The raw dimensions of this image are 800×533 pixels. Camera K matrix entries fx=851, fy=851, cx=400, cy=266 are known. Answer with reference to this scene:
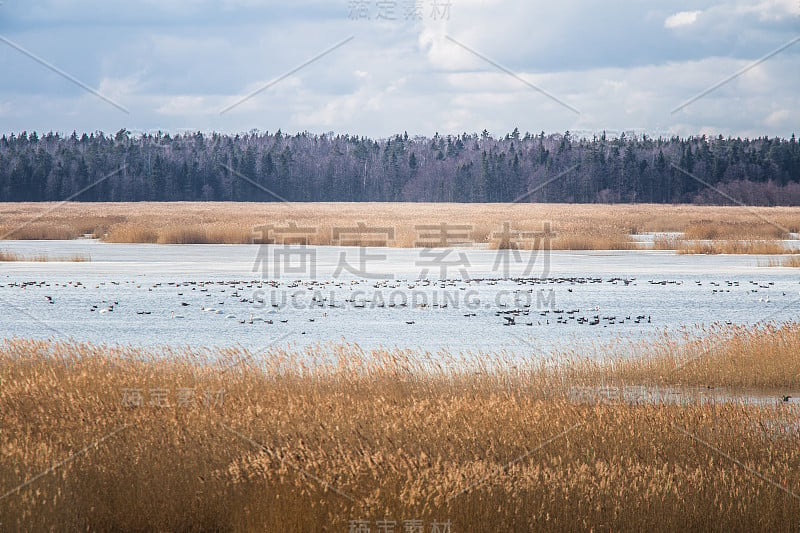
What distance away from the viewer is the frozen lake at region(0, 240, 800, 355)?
14.6 metres

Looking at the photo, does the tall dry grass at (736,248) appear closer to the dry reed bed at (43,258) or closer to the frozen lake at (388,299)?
the frozen lake at (388,299)

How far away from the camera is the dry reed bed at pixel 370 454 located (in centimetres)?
620

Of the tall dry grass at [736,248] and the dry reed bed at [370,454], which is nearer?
the dry reed bed at [370,454]

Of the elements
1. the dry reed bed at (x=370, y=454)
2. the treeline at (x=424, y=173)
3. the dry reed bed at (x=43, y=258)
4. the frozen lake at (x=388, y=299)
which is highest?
the treeline at (x=424, y=173)

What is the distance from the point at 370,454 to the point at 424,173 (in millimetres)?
132387

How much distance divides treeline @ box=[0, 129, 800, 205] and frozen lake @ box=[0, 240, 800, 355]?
90.9 meters

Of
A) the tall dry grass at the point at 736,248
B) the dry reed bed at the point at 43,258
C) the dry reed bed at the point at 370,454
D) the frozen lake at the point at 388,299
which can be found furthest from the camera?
the tall dry grass at the point at 736,248

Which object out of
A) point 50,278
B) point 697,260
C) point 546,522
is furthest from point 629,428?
point 697,260

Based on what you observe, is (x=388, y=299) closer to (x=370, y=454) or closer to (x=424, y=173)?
(x=370, y=454)

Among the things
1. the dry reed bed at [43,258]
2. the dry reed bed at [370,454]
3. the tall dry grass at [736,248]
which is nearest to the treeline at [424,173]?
the tall dry grass at [736,248]

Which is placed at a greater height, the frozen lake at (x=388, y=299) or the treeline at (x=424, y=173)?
the treeline at (x=424, y=173)

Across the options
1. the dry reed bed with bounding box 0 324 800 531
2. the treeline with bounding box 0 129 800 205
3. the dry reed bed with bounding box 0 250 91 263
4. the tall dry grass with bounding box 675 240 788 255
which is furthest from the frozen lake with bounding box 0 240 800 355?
the treeline with bounding box 0 129 800 205

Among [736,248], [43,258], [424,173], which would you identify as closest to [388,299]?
[43,258]

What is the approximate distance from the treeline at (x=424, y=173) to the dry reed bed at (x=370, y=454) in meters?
109
